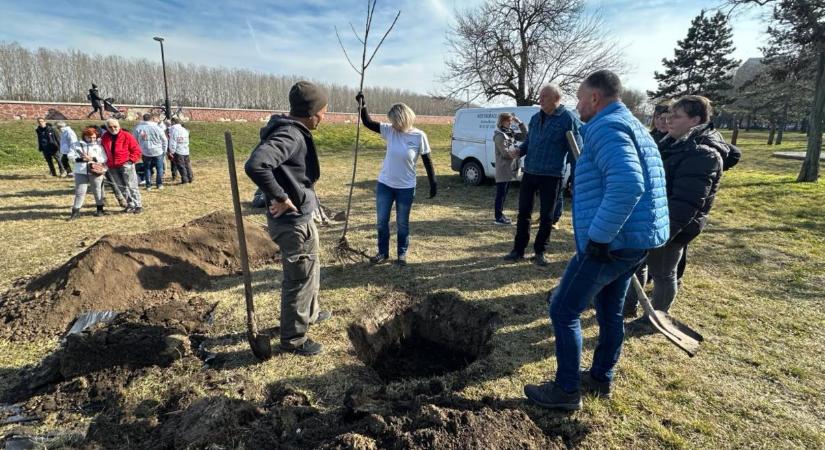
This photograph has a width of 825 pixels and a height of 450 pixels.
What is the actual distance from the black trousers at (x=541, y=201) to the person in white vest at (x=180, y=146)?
9510 millimetres

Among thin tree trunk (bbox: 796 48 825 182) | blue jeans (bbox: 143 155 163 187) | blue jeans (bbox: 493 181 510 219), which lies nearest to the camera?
blue jeans (bbox: 493 181 510 219)

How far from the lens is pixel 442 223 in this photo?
7.28 metres

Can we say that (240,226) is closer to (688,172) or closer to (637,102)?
(688,172)

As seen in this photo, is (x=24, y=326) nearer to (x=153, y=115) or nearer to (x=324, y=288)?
(x=324, y=288)

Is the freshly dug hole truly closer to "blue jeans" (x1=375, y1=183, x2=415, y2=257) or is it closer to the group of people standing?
"blue jeans" (x1=375, y1=183, x2=415, y2=257)

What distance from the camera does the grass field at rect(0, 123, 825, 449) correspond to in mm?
2557

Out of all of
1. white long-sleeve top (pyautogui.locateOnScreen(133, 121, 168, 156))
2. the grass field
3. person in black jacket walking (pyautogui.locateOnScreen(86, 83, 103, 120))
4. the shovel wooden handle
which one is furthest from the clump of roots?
person in black jacket walking (pyautogui.locateOnScreen(86, 83, 103, 120))

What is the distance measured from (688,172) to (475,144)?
321 inches

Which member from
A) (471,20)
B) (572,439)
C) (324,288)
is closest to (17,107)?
(471,20)

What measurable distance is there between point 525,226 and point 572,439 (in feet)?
9.85

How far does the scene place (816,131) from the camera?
1054 cm

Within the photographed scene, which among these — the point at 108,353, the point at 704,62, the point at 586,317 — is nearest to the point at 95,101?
the point at 108,353

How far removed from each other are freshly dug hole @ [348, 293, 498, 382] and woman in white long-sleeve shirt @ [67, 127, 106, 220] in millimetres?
6751

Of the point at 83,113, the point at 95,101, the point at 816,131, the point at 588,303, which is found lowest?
the point at 588,303
